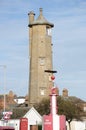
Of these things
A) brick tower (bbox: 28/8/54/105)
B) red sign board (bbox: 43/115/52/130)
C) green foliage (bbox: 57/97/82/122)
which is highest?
brick tower (bbox: 28/8/54/105)

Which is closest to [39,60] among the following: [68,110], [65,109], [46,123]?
[68,110]

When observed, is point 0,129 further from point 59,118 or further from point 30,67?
point 30,67

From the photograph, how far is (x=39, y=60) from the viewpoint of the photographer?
346ft

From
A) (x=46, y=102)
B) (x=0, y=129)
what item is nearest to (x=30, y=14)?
(x=46, y=102)

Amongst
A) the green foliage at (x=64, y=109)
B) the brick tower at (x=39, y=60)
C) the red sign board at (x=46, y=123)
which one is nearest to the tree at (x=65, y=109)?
the green foliage at (x=64, y=109)

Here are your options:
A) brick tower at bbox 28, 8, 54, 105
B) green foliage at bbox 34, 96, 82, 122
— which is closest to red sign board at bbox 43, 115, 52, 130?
green foliage at bbox 34, 96, 82, 122

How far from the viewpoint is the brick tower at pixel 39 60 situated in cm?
10439

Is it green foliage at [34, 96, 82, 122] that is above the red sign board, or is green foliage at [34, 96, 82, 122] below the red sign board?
above

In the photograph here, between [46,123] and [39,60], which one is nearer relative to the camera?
[46,123]

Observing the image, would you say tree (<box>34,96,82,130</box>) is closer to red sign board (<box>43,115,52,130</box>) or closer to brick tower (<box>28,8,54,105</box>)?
brick tower (<box>28,8,54,105</box>)

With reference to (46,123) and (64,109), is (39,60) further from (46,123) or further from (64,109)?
(46,123)

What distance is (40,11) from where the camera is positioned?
112000 millimetres

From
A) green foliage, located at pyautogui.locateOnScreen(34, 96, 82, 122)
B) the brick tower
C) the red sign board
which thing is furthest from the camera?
the brick tower

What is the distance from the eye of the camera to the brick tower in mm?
104387
